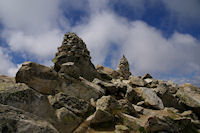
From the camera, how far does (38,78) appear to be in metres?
16.1

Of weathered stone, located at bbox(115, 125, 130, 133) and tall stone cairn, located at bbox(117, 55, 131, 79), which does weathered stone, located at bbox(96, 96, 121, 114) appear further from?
tall stone cairn, located at bbox(117, 55, 131, 79)

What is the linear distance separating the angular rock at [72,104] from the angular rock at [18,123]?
6.70 meters

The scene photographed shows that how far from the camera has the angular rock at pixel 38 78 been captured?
15242mm

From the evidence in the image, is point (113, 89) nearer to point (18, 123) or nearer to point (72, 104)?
point (72, 104)

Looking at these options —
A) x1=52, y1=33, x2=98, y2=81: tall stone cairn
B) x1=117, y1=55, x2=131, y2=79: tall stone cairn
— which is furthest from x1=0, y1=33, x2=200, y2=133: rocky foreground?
x1=117, y1=55, x2=131, y2=79: tall stone cairn

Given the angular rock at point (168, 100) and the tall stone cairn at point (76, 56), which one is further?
the tall stone cairn at point (76, 56)

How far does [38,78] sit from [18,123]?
32.9 feet

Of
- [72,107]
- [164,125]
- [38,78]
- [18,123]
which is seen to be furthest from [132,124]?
[18,123]

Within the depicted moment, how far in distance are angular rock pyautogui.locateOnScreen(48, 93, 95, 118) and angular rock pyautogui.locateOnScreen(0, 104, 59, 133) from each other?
6697 millimetres

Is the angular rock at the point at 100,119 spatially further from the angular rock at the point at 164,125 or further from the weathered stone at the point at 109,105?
the angular rock at the point at 164,125

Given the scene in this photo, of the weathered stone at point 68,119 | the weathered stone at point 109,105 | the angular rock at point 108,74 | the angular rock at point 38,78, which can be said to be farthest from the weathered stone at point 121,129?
the angular rock at point 108,74

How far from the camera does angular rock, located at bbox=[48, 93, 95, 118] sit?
1409 cm

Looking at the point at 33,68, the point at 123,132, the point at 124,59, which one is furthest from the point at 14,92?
the point at 124,59

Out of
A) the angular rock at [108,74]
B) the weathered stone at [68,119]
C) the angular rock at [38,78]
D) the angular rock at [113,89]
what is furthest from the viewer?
the angular rock at [108,74]
